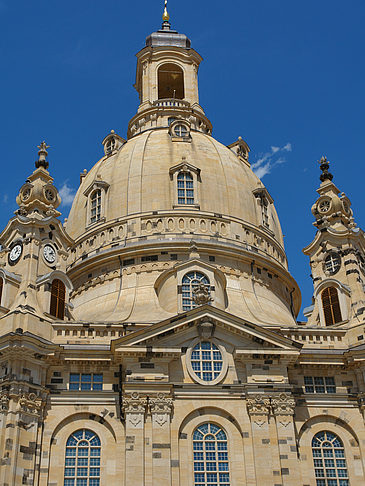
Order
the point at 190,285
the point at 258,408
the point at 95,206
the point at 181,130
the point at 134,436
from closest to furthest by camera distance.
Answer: the point at 134,436 → the point at 258,408 → the point at 190,285 → the point at 95,206 → the point at 181,130

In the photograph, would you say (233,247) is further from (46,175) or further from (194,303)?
(46,175)

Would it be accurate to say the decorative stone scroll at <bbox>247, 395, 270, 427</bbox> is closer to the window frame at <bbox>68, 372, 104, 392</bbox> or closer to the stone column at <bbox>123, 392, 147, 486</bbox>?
the stone column at <bbox>123, 392, 147, 486</bbox>

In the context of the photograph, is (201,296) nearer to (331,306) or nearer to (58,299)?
(58,299)

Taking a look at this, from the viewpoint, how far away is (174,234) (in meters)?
47.4

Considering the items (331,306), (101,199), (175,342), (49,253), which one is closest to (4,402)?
(175,342)

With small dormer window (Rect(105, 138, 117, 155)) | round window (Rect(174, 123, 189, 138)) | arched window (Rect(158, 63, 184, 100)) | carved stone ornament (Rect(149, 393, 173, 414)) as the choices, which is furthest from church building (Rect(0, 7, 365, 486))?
arched window (Rect(158, 63, 184, 100))

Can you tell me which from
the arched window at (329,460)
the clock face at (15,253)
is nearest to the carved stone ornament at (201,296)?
the arched window at (329,460)

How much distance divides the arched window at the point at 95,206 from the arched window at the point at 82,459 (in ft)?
63.5

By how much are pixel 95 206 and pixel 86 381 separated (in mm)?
17933

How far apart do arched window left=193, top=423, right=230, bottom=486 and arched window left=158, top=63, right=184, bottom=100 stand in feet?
131

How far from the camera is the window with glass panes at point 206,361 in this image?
3659 cm

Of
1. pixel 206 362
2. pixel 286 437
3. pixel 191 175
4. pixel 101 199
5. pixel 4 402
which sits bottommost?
pixel 286 437

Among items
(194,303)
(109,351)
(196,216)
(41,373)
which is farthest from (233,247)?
(41,373)

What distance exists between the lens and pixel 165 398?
116 ft
